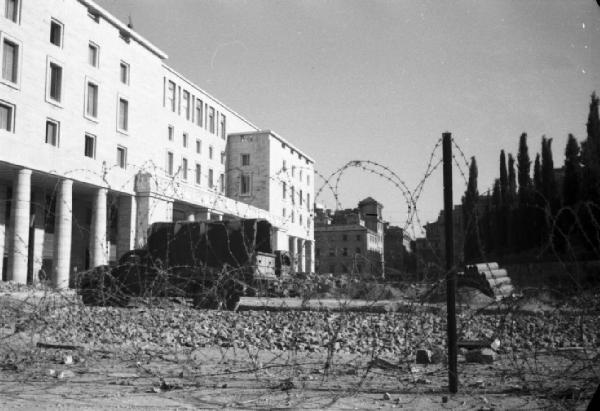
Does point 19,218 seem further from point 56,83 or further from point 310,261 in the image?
point 310,261

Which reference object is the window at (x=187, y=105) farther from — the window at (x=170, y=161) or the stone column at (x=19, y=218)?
the stone column at (x=19, y=218)

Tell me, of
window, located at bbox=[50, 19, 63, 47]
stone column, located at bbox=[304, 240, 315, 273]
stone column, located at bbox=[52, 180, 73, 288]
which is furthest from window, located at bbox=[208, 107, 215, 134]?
stone column, located at bbox=[52, 180, 73, 288]

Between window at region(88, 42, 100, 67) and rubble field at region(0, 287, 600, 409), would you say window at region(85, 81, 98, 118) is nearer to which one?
window at region(88, 42, 100, 67)

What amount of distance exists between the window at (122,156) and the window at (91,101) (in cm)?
336

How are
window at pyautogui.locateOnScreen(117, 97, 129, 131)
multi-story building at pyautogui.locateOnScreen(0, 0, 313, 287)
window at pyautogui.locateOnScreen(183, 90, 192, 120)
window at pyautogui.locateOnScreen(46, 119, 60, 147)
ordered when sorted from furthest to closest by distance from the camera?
window at pyautogui.locateOnScreen(183, 90, 192, 120) < window at pyautogui.locateOnScreen(117, 97, 129, 131) < window at pyautogui.locateOnScreen(46, 119, 60, 147) < multi-story building at pyautogui.locateOnScreen(0, 0, 313, 287)

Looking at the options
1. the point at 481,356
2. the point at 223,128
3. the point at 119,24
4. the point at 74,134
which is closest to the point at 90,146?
the point at 74,134

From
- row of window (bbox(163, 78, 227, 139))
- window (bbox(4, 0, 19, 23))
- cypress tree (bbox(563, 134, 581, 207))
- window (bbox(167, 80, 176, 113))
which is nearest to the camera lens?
window (bbox(4, 0, 19, 23))

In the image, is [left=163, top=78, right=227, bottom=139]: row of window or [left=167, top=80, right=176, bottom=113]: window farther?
[left=163, top=78, right=227, bottom=139]: row of window

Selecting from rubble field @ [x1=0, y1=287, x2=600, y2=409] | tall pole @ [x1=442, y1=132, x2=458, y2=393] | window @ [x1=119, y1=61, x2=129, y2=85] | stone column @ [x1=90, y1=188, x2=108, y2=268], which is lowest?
rubble field @ [x1=0, y1=287, x2=600, y2=409]

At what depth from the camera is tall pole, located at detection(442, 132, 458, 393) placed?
5059 millimetres

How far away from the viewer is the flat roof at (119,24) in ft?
113

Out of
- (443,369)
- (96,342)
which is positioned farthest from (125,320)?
(443,369)

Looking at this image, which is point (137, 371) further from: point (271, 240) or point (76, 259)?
point (76, 259)

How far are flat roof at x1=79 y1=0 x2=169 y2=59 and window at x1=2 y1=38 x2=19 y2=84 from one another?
20.3 feet
